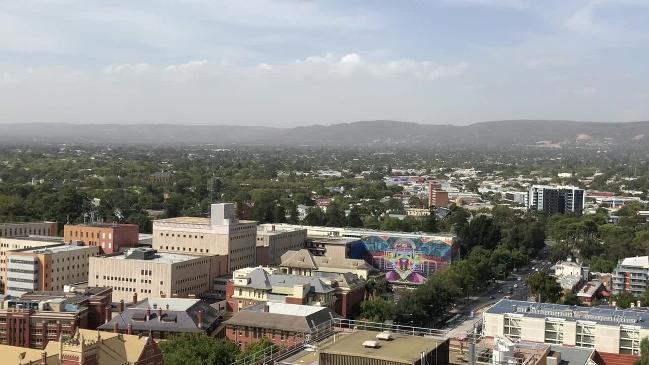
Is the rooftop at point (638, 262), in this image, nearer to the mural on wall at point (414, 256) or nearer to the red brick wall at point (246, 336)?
the mural on wall at point (414, 256)

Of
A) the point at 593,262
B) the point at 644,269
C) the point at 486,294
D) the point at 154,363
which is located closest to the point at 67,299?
the point at 154,363

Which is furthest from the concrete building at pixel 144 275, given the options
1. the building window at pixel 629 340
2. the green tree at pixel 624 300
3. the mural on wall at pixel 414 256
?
the building window at pixel 629 340

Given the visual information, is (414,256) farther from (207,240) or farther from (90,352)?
(90,352)

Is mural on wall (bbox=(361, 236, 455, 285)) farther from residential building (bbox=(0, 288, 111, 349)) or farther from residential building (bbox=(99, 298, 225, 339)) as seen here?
residential building (bbox=(0, 288, 111, 349))

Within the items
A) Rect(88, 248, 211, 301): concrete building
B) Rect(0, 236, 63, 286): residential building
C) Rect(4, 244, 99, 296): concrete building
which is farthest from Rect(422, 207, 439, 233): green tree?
Rect(4, 244, 99, 296): concrete building

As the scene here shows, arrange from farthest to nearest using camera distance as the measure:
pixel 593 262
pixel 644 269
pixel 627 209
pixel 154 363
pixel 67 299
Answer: pixel 627 209 → pixel 593 262 → pixel 644 269 → pixel 67 299 → pixel 154 363

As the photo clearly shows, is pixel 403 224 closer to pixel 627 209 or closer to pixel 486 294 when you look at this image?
pixel 486 294
